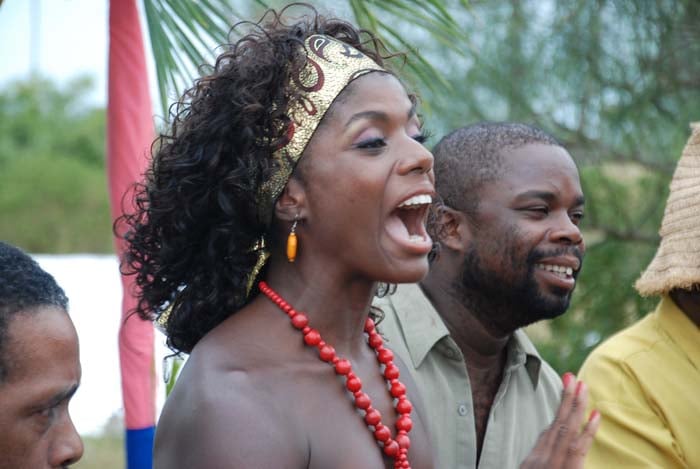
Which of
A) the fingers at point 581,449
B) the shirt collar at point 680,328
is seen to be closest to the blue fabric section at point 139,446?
the fingers at point 581,449

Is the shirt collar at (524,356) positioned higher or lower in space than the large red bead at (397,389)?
lower

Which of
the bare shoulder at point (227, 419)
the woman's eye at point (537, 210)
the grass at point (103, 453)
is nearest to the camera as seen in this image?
the bare shoulder at point (227, 419)

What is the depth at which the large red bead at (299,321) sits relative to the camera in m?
2.35

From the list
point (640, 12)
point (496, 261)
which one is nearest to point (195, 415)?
point (496, 261)

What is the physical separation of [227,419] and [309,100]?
73 cm

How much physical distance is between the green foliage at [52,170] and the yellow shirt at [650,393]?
919cm

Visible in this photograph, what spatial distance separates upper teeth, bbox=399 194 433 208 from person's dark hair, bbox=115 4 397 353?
309 millimetres

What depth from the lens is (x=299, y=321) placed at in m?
2.35

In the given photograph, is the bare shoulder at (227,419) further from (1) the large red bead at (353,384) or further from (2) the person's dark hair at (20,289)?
(2) the person's dark hair at (20,289)

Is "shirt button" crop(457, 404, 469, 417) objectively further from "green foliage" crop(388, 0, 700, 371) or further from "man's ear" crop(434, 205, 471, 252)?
"green foliage" crop(388, 0, 700, 371)

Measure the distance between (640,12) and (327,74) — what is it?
3658 millimetres

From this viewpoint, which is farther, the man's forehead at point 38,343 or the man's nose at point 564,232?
the man's nose at point 564,232

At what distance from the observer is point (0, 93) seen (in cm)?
1248

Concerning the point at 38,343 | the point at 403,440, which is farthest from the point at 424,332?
the point at 38,343
